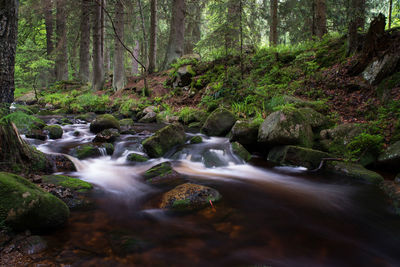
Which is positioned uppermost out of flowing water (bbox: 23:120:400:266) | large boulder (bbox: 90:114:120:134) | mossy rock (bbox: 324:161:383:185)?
large boulder (bbox: 90:114:120:134)

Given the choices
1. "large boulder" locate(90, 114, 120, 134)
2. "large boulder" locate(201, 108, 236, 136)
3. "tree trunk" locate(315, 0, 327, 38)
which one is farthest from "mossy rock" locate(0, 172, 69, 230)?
"tree trunk" locate(315, 0, 327, 38)

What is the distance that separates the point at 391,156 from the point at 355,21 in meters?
5.39

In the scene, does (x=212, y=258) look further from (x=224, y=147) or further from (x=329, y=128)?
(x=329, y=128)

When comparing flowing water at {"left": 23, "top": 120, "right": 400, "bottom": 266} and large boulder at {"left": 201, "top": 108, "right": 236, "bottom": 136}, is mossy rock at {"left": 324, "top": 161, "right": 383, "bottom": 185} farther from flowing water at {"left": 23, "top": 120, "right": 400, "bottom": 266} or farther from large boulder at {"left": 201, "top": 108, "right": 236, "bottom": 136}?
large boulder at {"left": 201, "top": 108, "right": 236, "bottom": 136}

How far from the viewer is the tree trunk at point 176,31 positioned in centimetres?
1559

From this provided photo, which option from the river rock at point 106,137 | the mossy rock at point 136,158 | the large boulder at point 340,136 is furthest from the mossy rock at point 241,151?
the river rock at point 106,137

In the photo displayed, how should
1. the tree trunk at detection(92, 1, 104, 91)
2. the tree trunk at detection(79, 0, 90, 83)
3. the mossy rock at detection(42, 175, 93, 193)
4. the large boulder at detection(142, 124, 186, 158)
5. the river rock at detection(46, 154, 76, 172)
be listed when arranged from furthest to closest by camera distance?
the tree trunk at detection(79, 0, 90, 83) < the tree trunk at detection(92, 1, 104, 91) < the large boulder at detection(142, 124, 186, 158) < the river rock at detection(46, 154, 76, 172) < the mossy rock at detection(42, 175, 93, 193)

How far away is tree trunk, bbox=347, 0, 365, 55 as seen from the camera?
7902 mm

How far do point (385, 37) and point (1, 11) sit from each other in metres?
8.89

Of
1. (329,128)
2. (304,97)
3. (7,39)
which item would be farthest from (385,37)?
(7,39)

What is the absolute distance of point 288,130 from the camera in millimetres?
5707

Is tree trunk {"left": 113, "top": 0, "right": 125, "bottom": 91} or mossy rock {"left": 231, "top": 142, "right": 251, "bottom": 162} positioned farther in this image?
tree trunk {"left": 113, "top": 0, "right": 125, "bottom": 91}

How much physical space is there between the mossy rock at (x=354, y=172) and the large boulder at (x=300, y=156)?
0.23m

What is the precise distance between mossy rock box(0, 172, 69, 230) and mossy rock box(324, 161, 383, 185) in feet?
16.1
